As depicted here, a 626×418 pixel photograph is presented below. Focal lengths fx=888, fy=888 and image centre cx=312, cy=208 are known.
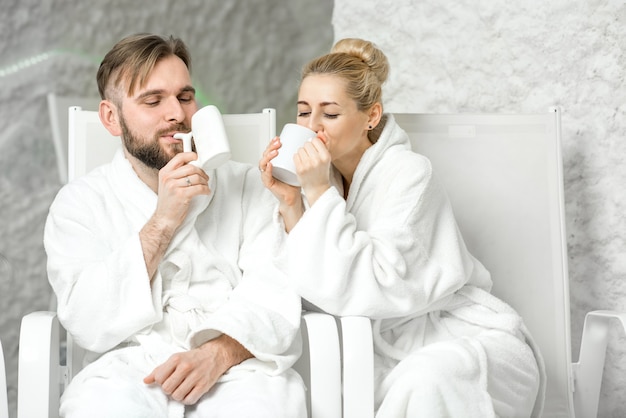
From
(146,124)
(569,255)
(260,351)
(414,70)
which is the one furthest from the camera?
(414,70)

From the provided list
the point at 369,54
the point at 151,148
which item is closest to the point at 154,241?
the point at 151,148

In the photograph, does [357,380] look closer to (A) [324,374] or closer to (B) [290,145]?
(A) [324,374]

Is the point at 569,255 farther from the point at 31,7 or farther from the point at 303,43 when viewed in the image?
the point at 31,7

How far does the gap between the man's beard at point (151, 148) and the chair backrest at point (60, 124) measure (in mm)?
769

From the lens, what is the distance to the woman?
1.96m

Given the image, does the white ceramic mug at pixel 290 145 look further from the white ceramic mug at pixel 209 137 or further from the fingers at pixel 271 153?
the white ceramic mug at pixel 209 137

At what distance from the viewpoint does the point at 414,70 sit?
330cm

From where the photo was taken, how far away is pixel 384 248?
79.5 inches

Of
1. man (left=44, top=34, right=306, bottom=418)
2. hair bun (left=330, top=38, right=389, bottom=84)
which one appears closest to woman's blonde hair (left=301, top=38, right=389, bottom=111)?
hair bun (left=330, top=38, right=389, bottom=84)

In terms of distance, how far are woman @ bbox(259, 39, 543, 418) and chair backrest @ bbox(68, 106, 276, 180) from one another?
1.17 ft

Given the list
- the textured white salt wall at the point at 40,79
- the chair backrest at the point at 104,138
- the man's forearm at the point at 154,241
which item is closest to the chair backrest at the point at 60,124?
the textured white salt wall at the point at 40,79

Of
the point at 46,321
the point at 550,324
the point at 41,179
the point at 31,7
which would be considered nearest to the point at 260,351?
the point at 46,321

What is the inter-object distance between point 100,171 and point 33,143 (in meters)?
0.66

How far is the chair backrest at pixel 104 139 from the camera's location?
2.47 meters
